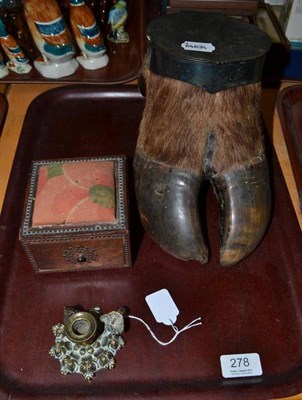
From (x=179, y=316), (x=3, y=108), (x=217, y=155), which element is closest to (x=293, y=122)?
(x=217, y=155)

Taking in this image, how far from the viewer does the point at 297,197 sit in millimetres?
841

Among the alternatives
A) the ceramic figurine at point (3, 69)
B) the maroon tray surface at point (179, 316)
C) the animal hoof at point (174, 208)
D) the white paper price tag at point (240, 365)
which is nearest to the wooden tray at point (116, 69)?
the ceramic figurine at point (3, 69)

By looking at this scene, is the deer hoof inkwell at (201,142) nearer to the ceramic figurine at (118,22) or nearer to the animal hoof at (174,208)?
the animal hoof at (174,208)

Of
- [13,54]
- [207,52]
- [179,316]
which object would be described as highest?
[207,52]

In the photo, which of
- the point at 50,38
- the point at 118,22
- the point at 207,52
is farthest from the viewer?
the point at 118,22

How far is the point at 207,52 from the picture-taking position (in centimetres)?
59

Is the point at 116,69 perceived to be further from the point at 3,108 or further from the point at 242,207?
the point at 242,207

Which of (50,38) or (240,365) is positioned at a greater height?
(50,38)

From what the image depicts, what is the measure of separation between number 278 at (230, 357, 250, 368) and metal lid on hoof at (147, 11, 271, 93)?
1.22 feet

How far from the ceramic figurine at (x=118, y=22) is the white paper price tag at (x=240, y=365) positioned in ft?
2.58

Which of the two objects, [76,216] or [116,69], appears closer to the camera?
[76,216]

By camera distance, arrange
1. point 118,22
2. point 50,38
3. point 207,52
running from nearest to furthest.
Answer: point 207,52
point 50,38
point 118,22

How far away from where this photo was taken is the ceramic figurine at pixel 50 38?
0.90m

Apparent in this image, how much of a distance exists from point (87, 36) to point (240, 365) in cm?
73
